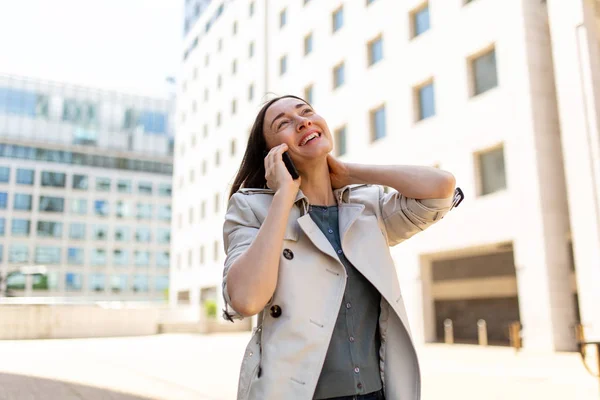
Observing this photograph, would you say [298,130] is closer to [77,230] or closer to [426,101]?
Answer: [426,101]

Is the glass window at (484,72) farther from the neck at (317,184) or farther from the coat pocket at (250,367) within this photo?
the coat pocket at (250,367)

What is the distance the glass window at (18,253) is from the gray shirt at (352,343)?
71.7 m

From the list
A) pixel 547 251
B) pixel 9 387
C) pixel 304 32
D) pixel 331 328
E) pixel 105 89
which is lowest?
pixel 9 387

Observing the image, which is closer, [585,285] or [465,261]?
[585,285]

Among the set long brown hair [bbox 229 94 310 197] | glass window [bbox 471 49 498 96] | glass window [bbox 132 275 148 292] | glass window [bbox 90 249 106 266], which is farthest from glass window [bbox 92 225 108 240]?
long brown hair [bbox 229 94 310 197]

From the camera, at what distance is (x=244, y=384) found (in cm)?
152

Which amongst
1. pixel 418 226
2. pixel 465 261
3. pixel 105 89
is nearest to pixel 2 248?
pixel 105 89

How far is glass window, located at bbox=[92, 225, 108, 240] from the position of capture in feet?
229

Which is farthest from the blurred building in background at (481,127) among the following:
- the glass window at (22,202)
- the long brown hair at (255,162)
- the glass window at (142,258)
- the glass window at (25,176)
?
the glass window at (25,176)

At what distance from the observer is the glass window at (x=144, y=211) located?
73.1 m

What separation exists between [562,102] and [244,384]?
50.7 feet

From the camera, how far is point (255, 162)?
2078 millimetres

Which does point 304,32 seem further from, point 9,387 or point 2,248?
point 2,248

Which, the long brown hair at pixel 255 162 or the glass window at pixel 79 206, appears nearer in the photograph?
the long brown hair at pixel 255 162
